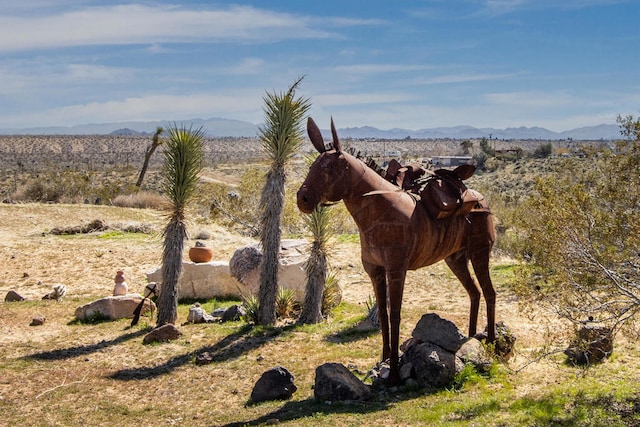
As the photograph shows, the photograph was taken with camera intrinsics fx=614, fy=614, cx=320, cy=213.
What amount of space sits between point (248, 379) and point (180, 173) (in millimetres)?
5227

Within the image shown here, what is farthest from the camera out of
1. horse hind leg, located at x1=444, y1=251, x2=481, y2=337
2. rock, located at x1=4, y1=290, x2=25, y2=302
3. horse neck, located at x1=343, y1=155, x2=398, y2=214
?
rock, located at x1=4, y1=290, x2=25, y2=302

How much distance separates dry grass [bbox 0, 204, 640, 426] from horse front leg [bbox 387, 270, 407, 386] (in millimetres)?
305

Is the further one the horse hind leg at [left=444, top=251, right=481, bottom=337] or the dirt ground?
the dirt ground

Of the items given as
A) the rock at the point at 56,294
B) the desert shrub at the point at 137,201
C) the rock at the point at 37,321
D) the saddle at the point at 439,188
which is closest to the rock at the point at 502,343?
the saddle at the point at 439,188

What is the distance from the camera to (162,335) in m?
12.4

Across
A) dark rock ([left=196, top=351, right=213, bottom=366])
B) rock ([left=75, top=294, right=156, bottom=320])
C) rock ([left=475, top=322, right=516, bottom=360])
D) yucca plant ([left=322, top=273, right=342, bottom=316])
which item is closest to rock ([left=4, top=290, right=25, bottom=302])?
rock ([left=75, top=294, right=156, bottom=320])

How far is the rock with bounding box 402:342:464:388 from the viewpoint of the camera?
27.9 ft

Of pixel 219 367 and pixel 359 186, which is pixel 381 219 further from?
pixel 219 367

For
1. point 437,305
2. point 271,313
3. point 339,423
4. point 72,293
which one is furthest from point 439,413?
point 72,293

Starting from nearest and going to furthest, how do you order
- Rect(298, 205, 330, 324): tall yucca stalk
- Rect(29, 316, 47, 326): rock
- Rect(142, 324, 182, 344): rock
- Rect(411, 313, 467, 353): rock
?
Rect(411, 313, 467, 353): rock
Rect(142, 324, 182, 344): rock
Rect(298, 205, 330, 324): tall yucca stalk
Rect(29, 316, 47, 326): rock

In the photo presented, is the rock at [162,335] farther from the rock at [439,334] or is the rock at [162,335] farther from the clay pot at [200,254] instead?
the rock at [439,334]

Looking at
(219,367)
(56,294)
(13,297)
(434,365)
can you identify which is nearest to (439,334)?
(434,365)

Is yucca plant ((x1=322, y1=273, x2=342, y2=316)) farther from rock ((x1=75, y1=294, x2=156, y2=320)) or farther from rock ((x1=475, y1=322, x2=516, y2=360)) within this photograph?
rock ((x1=475, y1=322, x2=516, y2=360))

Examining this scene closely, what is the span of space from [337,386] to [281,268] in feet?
24.0
